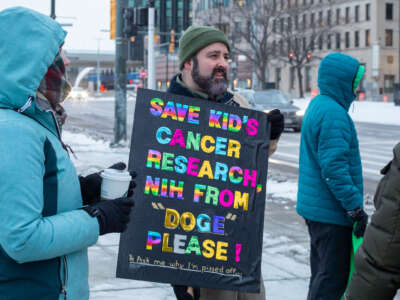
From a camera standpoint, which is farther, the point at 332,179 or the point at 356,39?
the point at 356,39

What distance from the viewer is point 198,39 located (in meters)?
3.66

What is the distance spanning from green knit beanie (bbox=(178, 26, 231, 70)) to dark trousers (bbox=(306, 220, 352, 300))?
1.34 meters

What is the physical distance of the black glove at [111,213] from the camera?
2336mm

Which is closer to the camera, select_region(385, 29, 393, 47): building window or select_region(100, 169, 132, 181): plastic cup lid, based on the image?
select_region(100, 169, 132, 181): plastic cup lid

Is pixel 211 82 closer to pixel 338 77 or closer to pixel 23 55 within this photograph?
pixel 338 77

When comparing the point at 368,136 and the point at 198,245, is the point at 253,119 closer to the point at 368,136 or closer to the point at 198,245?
the point at 198,245

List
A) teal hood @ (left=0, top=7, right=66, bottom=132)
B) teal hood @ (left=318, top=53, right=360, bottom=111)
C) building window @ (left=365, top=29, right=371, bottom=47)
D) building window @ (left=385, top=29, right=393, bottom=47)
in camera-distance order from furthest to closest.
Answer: building window @ (left=365, top=29, right=371, bottom=47) → building window @ (left=385, top=29, right=393, bottom=47) → teal hood @ (left=318, top=53, right=360, bottom=111) → teal hood @ (left=0, top=7, right=66, bottom=132)

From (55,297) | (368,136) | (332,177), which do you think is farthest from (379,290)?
(368,136)

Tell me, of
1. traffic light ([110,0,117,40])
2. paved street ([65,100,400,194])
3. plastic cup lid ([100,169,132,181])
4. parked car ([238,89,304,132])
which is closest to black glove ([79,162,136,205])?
plastic cup lid ([100,169,132,181])

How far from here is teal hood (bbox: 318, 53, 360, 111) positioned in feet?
13.6

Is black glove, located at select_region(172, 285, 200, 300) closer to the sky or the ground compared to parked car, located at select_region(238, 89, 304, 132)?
closer to the ground

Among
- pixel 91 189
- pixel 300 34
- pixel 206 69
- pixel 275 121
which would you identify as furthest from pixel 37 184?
pixel 300 34

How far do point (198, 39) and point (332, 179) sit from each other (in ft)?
3.95

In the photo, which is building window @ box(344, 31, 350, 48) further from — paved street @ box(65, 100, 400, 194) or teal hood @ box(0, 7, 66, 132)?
teal hood @ box(0, 7, 66, 132)
